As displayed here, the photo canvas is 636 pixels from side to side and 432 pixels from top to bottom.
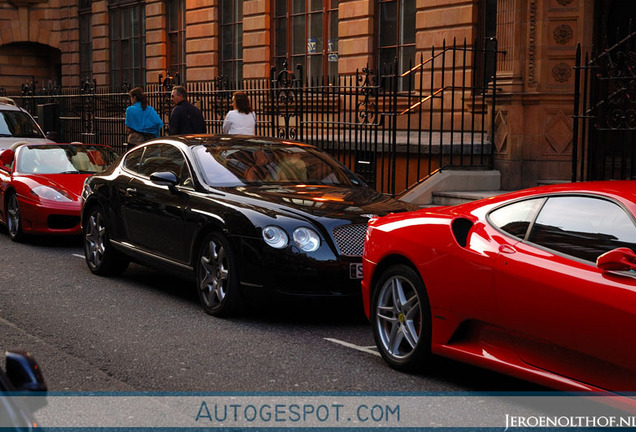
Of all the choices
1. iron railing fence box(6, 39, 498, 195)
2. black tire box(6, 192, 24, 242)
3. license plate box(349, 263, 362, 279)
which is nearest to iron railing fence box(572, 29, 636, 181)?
iron railing fence box(6, 39, 498, 195)

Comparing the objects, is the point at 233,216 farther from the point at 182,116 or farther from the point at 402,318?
the point at 182,116

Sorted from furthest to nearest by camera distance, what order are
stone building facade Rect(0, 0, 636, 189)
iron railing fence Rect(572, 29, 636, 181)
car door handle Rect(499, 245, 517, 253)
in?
stone building facade Rect(0, 0, 636, 189) → iron railing fence Rect(572, 29, 636, 181) → car door handle Rect(499, 245, 517, 253)

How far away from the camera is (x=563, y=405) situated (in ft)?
17.4

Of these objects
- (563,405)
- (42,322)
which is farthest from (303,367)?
(42,322)

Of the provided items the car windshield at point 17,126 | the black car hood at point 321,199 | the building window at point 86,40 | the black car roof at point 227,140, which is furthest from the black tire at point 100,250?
the building window at point 86,40

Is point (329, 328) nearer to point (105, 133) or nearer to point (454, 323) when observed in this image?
point (454, 323)

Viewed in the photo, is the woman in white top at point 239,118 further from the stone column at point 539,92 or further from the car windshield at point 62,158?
the stone column at point 539,92

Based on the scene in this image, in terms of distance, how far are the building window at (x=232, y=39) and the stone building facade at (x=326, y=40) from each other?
3 cm

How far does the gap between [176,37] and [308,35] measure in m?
7.70

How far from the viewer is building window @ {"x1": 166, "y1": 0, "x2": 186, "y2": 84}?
2789 cm

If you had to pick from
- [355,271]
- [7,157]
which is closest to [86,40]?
[7,157]

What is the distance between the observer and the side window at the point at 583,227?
15.8 feet

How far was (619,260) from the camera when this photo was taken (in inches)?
178

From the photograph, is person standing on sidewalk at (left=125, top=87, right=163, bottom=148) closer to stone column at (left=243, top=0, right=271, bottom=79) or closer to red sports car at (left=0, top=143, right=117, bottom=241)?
red sports car at (left=0, top=143, right=117, bottom=241)
